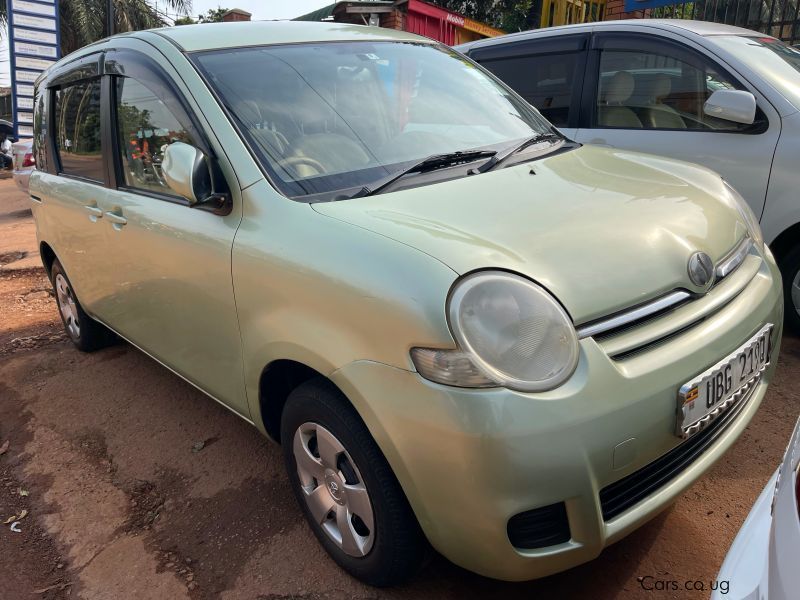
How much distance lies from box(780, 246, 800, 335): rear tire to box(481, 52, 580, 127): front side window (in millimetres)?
1560

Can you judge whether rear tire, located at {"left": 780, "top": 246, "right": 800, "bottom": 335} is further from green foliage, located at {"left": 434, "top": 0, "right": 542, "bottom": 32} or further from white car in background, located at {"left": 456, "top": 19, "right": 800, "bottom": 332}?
green foliage, located at {"left": 434, "top": 0, "right": 542, "bottom": 32}

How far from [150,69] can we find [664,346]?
7.12ft

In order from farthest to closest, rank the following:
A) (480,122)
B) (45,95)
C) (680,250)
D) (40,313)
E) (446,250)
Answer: (40,313) < (45,95) < (480,122) < (680,250) < (446,250)

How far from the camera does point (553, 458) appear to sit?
4.92 ft

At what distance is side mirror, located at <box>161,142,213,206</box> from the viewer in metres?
2.16

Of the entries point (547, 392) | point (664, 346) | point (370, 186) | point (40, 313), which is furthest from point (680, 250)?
point (40, 313)

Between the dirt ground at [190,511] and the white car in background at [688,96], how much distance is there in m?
0.86

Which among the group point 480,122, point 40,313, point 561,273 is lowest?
point 40,313

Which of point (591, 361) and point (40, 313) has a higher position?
point (591, 361)

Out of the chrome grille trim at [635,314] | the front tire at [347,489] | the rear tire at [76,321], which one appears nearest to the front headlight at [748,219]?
the chrome grille trim at [635,314]

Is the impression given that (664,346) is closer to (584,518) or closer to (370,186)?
(584,518)

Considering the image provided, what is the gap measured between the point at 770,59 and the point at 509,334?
3146 millimetres

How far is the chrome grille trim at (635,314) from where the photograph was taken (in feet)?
5.38

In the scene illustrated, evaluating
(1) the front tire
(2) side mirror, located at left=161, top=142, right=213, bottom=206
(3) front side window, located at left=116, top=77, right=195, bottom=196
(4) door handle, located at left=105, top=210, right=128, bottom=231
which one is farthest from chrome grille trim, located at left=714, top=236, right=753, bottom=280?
(4) door handle, located at left=105, top=210, right=128, bottom=231
